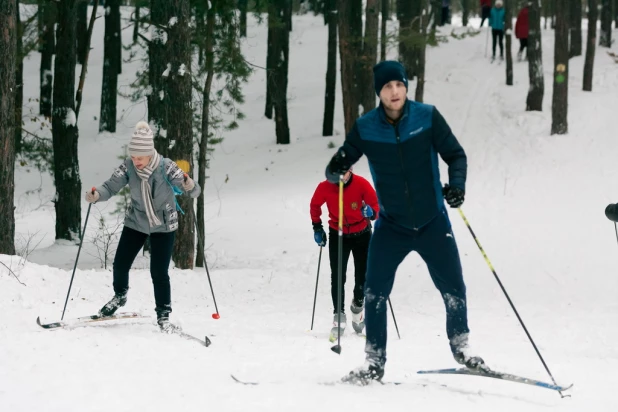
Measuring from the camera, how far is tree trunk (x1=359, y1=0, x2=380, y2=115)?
54.7 feet

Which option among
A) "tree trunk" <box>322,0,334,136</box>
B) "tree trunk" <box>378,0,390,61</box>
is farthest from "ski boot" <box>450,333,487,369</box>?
"tree trunk" <box>322,0,334,136</box>

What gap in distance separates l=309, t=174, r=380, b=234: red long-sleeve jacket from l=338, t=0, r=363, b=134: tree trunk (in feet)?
34.3

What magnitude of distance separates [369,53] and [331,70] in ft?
16.4

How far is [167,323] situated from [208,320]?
1.33 meters

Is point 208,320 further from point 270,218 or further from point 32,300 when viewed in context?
point 270,218

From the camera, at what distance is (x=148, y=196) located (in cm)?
652

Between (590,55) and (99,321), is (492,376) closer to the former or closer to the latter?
(99,321)

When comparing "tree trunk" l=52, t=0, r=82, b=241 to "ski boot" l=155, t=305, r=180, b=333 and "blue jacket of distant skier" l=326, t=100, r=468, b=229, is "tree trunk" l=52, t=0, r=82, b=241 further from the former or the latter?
"blue jacket of distant skier" l=326, t=100, r=468, b=229

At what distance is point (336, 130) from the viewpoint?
23438 millimetres

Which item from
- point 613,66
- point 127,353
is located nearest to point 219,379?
point 127,353

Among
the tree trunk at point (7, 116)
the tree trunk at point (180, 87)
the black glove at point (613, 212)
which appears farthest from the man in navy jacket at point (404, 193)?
the tree trunk at point (180, 87)

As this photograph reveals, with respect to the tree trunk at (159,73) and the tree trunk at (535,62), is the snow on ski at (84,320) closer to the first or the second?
the tree trunk at (159,73)

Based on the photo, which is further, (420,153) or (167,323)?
(167,323)

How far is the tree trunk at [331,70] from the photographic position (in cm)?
2195
